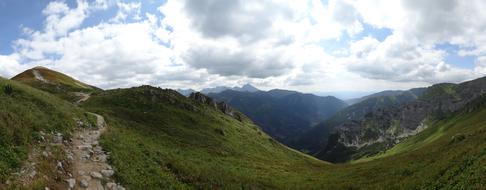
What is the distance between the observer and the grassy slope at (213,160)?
2748cm

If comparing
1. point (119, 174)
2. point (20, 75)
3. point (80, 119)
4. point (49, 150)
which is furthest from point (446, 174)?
point (20, 75)

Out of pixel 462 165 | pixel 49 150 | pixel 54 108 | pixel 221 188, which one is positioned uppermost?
pixel 54 108

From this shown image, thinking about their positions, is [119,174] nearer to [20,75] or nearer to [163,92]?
[163,92]

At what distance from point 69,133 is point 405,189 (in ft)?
91.2

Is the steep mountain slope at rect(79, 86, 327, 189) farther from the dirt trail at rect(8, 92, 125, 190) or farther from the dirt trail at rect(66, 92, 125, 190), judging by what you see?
the dirt trail at rect(8, 92, 125, 190)

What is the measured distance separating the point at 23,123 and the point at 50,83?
87.8 metres

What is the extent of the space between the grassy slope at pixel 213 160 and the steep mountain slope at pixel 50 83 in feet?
71.5

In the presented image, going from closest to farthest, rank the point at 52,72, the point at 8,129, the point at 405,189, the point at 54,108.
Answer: the point at 8,129, the point at 405,189, the point at 54,108, the point at 52,72

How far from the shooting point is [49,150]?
24562 millimetres

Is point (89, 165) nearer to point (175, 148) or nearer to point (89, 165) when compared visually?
point (89, 165)

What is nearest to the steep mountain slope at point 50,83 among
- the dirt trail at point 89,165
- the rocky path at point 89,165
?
the dirt trail at point 89,165

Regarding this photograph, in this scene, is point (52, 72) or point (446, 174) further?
point (52, 72)

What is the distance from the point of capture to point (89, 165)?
25.4 metres

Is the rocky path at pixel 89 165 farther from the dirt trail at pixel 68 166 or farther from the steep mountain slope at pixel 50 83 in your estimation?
the steep mountain slope at pixel 50 83
